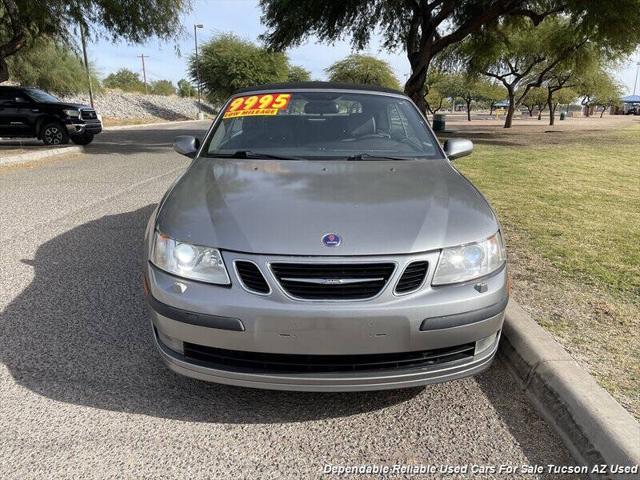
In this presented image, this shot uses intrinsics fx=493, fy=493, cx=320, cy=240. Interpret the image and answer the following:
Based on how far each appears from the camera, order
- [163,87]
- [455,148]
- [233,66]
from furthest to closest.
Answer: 1. [163,87]
2. [233,66]
3. [455,148]

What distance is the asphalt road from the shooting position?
2125mm

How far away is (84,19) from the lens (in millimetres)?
13727

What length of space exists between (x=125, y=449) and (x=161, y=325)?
0.55 metres

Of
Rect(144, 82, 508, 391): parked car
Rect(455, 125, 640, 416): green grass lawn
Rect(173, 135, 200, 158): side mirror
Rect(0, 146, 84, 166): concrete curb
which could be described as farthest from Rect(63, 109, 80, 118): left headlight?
Rect(144, 82, 508, 391): parked car

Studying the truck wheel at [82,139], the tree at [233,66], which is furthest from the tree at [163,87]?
the truck wheel at [82,139]

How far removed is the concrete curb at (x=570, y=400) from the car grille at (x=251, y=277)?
1.48 meters

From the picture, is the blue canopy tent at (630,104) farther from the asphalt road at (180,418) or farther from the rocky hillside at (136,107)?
the asphalt road at (180,418)

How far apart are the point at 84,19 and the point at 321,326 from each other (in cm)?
1487

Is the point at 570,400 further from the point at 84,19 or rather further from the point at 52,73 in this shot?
the point at 52,73

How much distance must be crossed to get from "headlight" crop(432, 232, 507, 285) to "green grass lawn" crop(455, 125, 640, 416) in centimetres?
87

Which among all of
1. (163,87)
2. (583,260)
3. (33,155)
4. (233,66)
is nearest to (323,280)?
(583,260)

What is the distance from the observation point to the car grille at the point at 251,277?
2.14 metres

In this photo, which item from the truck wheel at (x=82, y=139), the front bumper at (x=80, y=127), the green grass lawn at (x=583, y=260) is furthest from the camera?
the truck wheel at (x=82, y=139)

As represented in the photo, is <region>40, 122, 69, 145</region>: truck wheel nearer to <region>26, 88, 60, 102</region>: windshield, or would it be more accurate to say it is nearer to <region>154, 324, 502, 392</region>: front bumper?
<region>26, 88, 60, 102</region>: windshield
